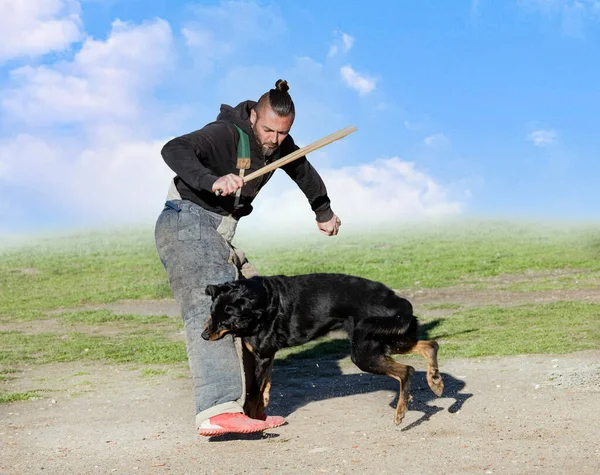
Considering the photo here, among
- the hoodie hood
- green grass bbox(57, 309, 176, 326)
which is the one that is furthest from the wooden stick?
green grass bbox(57, 309, 176, 326)

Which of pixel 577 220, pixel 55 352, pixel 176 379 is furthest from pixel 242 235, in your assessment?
pixel 176 379

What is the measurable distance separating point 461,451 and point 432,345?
3.96 ft

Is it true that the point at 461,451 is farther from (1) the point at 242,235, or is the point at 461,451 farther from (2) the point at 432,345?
(1) the point at 242,235

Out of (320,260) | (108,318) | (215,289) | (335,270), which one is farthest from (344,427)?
(320,260)

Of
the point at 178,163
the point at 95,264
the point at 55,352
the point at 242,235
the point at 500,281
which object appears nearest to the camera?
the point at 178,163

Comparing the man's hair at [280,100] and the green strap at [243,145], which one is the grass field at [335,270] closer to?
the green strap at [243,145]

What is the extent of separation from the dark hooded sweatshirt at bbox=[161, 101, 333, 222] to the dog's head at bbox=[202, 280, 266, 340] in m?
0.76

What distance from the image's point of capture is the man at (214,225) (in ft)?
20.7

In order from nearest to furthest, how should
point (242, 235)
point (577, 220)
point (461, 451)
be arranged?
1. point (461, 451)
2. point (242, 235)
3. point (577, 220)

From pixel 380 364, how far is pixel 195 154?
83.5 inches

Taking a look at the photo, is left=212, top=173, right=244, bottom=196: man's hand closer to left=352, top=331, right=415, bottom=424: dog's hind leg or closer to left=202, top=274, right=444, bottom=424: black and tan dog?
left=202, top=274, right=444, bottom=424: black and tan dog

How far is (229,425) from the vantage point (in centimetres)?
619

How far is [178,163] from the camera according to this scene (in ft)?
20.6

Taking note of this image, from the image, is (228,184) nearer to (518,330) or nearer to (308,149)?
(308,149)
